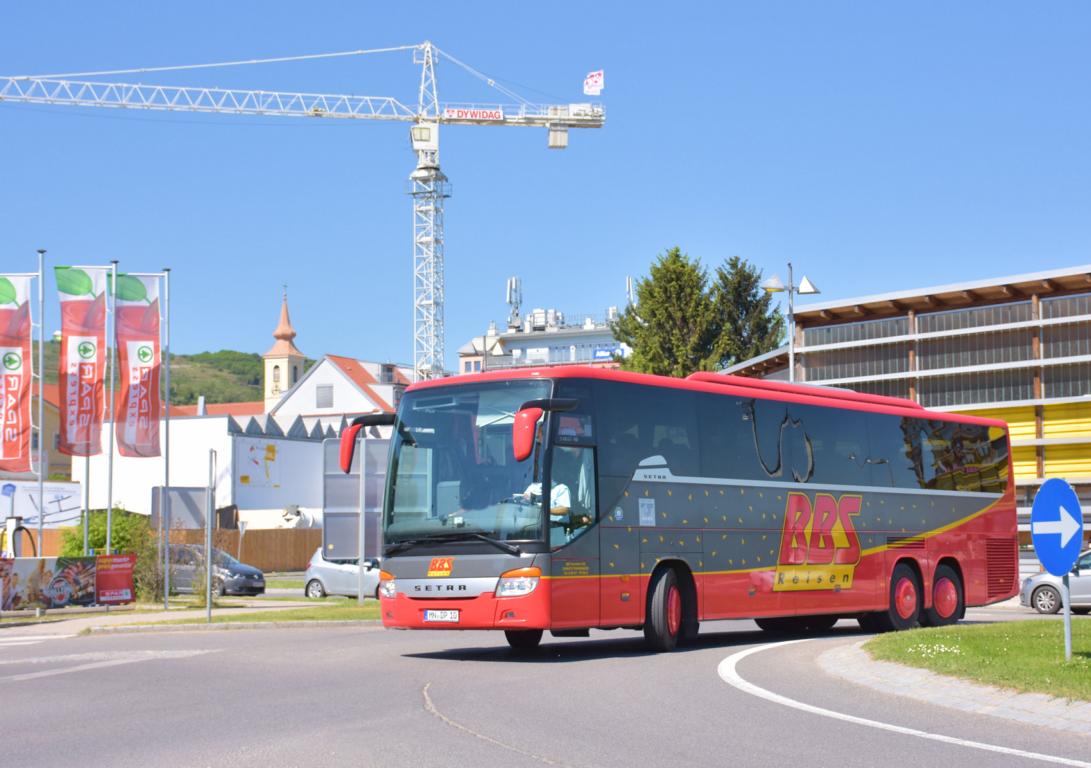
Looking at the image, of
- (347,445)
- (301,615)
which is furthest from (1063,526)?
(301,615)

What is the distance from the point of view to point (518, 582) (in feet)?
52.4

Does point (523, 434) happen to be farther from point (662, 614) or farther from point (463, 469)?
point (662, 614)

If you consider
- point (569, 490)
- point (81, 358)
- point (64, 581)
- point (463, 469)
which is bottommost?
point (64, 581)

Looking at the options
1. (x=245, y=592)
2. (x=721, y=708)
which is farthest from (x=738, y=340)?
(x=721, y=708)

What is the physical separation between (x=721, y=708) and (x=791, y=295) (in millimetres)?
28586

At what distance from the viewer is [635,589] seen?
1722 centimetres

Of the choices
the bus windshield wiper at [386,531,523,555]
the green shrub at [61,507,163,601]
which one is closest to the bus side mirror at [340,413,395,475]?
the bus windshield wiper at [386,531,523,555]

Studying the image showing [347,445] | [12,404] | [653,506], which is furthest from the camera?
[12,404]

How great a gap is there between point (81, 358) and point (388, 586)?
1976 cm

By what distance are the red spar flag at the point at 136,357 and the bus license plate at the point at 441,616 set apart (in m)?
20.0

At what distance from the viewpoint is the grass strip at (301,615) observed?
2534 cm

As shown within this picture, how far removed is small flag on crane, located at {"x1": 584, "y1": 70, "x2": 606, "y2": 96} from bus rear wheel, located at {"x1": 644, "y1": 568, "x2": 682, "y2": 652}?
108800 mm

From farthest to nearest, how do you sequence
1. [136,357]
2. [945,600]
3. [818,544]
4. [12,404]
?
[136,357]
[12,404]
[945,600]
[818,544]

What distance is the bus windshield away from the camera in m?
16.2
